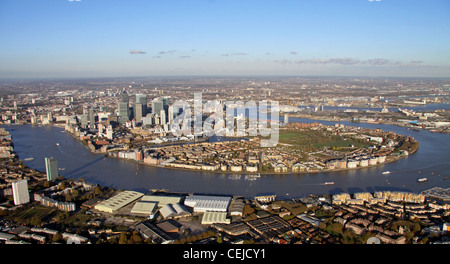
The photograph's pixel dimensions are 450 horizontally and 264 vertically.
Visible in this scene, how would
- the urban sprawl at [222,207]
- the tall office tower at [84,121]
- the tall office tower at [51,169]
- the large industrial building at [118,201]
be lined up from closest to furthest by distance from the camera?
the urban sprawl at [222,207]
the large industrial building at [118,201]
the tall office tower at [51,169]
the tall office tower at [84,121]

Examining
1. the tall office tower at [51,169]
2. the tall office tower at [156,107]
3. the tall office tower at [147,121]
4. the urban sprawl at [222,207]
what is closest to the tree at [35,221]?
the urban sprawl at [222,207]

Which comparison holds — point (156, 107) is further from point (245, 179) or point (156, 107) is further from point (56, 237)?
point (56, 237)

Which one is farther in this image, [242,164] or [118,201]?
[242,164]

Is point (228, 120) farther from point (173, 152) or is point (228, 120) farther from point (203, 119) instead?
point (173, 152)

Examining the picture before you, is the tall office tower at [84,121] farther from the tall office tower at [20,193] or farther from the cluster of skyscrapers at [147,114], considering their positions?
the tall office tower at [20,193]

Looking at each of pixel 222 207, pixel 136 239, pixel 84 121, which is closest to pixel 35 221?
pixel 136 239

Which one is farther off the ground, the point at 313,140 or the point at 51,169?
the point at 51,169
